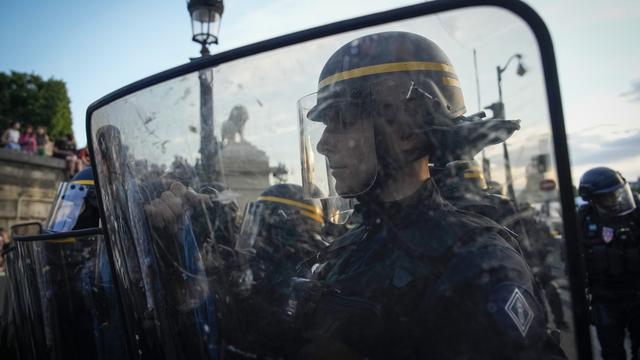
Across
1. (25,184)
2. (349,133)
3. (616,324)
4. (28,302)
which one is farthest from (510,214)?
(25,184)

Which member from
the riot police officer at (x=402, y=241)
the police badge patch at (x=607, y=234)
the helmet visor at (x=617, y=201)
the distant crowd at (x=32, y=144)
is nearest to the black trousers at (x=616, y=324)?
the police badge patch at (x=607, y=234)

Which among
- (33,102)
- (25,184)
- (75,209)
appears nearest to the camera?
(75,209)

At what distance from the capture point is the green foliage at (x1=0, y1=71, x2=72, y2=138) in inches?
1508

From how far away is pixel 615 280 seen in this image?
4594 mm

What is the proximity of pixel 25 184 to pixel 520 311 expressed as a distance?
1611cm

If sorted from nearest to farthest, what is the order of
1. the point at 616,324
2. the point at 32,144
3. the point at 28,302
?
the point at 28,302 → the point at 616,324 → the point at 32,144

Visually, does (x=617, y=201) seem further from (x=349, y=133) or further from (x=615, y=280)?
(x=349, y=133)

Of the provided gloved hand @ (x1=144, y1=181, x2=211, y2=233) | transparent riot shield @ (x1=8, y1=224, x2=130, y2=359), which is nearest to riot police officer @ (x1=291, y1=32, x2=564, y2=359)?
gloved hand @ (x1=144, y1=181, x2=211, y2=233)

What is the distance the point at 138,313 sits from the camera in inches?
40.2

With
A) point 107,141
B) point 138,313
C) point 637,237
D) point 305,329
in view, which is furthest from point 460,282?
point 637,237

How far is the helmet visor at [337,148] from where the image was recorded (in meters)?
0.86

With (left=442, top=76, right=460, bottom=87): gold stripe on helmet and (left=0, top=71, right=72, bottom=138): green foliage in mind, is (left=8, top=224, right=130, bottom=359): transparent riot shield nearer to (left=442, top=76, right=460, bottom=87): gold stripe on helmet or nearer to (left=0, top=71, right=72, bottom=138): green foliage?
(left=442, top=76, right=460, bottom=87): gold stripe on helmet

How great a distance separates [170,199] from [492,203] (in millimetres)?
629

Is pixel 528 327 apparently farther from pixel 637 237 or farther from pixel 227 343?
pixel 637 237
